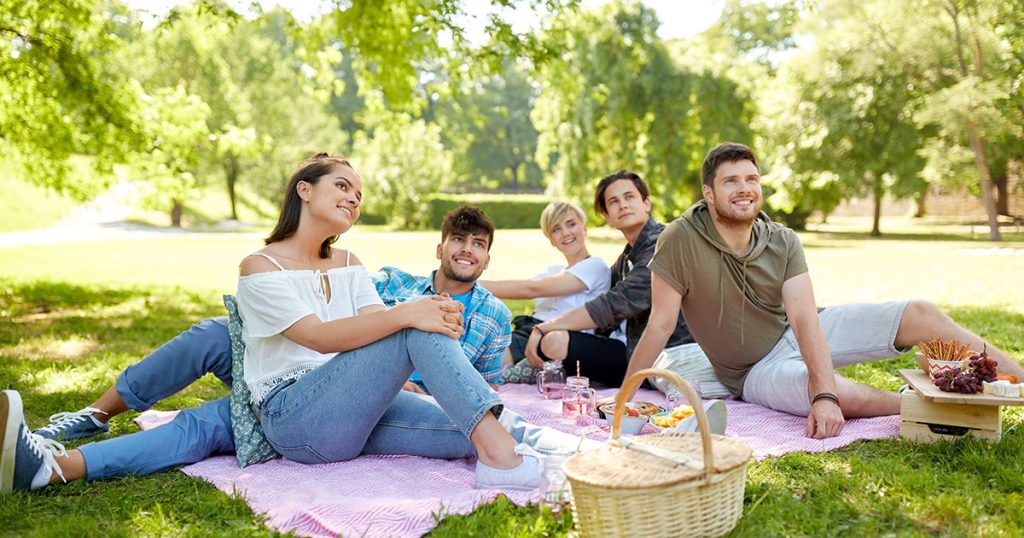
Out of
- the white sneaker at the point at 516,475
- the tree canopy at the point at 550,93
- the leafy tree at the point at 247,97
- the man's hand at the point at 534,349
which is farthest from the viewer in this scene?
the leafy tree at the point at 247,97

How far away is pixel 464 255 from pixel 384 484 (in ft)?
4.66

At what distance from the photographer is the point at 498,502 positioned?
9.45ft

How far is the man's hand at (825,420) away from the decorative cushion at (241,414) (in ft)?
8.25

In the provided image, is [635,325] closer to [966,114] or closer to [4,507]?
[4,507]

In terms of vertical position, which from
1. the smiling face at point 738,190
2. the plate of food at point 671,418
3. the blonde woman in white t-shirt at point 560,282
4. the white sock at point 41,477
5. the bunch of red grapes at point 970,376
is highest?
the smiling face at point 738,190

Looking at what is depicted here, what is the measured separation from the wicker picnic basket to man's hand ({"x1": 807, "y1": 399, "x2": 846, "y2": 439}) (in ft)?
4.35

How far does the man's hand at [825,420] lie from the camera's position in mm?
3674

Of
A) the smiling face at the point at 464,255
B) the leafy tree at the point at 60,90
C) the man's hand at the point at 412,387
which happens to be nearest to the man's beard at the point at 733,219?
the smiling face at the point at 464,255

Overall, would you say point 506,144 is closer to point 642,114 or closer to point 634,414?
point 642,114

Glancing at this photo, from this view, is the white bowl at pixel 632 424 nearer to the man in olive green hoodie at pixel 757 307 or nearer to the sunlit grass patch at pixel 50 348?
the man in olive green hoodie at pixel 757 307

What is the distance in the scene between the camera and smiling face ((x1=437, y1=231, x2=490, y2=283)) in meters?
4.16

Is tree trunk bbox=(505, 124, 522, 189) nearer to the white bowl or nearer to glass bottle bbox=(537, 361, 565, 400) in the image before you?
glass bottle bbox=(537, 361, 565, 400)

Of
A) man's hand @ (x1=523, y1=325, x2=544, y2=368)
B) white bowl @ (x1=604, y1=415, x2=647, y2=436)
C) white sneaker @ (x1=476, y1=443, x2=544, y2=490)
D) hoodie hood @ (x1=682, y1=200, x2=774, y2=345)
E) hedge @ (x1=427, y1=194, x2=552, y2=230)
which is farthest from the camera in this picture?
hedge @ (x1=427, y1=194, x2=552, y2=230)

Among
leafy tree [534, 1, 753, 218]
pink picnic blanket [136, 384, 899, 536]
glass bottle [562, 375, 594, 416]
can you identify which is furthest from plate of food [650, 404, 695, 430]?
leafy tree [534, 1, 753, 218]
